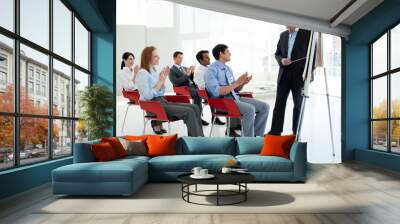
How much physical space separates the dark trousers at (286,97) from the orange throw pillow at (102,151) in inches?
175

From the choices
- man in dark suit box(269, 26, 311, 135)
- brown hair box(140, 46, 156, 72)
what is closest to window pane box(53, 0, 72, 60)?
brown hair box(140, 46, 156, 72)

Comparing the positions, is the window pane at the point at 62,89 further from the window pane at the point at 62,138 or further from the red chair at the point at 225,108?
the red chair at the point at 225,108

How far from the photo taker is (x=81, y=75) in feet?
30.9

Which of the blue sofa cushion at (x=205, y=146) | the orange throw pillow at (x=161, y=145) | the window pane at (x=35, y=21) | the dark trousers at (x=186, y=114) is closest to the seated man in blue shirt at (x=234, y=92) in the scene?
the dark trousers at (x=186, y=114)

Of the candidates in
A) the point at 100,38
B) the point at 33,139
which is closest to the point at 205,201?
the point at 33,139

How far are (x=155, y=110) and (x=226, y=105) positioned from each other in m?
1.50

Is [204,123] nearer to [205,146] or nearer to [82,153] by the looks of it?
[205,146]

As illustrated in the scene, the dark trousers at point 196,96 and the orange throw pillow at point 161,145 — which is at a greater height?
the dark trousers at point 196,96

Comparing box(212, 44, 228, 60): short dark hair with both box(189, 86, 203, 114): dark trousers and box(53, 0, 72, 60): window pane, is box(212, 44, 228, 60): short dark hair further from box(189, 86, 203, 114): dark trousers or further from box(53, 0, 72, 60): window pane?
box(53, 0, 72, 60): window pane

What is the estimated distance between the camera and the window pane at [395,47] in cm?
878

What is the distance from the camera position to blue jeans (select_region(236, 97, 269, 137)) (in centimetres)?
898

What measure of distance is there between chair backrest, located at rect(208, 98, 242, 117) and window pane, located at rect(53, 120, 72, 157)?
9.73 feet

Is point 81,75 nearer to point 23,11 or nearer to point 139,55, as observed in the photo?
point 139,55

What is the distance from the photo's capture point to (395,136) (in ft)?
28.9
